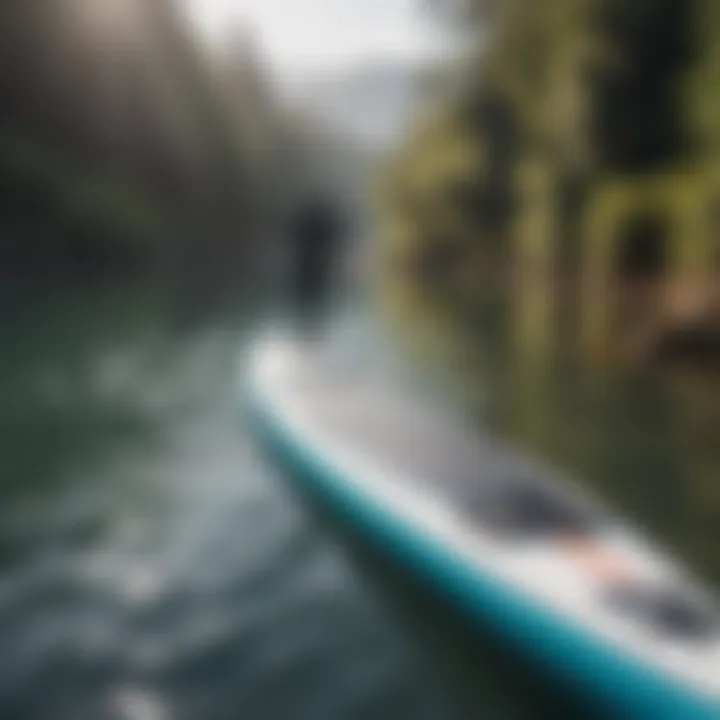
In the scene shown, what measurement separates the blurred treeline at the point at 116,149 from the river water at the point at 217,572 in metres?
2.12

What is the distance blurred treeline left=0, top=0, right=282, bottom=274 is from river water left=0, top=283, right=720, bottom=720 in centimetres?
212

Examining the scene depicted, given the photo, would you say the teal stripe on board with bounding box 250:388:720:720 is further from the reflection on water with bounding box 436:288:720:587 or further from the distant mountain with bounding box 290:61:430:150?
the distant mountain with bounding box 290:61:430:150

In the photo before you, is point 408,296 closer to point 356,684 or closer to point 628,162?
Result: point 628,162

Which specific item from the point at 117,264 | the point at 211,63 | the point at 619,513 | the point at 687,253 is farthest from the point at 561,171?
the point at 117,264

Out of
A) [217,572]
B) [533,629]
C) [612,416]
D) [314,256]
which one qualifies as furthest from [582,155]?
[533,629]

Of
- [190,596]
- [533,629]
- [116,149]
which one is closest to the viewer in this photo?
[533,629]

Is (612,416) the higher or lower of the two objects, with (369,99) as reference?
lower

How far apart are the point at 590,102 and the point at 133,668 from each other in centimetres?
305

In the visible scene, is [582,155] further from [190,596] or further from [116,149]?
[116,149]

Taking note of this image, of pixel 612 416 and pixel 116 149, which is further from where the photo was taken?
pixel 116 149

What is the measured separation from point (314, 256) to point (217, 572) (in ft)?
6.06

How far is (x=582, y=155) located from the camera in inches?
155

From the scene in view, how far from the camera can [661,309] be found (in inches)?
137

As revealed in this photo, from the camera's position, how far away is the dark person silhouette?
335cm
